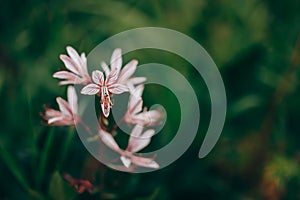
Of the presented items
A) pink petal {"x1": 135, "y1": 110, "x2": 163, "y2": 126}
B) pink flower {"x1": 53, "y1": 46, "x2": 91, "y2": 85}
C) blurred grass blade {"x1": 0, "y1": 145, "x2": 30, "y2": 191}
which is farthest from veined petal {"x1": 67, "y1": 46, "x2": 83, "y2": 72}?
blurred grass blade {"x1": 0, "y1": 145, "x2": 30, "y2": 191}

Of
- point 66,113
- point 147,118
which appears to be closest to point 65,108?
point 66,113

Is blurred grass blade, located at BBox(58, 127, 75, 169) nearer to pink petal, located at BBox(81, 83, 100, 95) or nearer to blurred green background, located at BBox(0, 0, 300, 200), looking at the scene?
blurred green background, located at BBox(0, 0, 300, 200)

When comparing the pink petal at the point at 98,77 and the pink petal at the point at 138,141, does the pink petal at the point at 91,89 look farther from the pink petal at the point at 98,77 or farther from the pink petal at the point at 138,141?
the pink petal at the point at 138,141

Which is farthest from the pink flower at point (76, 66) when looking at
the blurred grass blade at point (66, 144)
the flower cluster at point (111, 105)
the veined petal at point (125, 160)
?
the blurred grass blade at point (66, 144)

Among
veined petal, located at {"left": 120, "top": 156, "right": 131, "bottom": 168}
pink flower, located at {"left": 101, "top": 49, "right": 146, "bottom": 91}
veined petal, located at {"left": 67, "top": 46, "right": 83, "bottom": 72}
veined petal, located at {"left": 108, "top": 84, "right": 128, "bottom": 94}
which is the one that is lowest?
veined petal, located at {"left": 120, "top": 156, "right": 131, "bottom": 168}

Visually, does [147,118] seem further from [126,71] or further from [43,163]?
[43,163]

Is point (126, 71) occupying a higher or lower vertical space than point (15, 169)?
higher

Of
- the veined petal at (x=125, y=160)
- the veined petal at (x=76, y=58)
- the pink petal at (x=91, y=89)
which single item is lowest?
the veined petal at (x=125, y=160)

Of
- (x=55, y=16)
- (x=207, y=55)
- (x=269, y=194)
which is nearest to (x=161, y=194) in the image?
(x=269, y=194)
